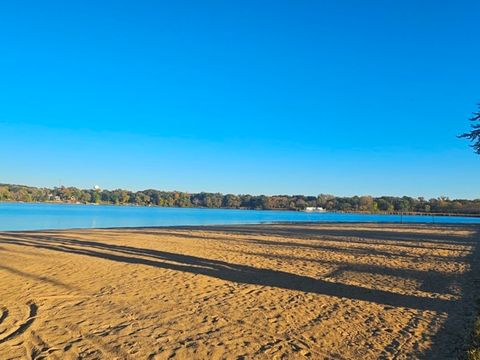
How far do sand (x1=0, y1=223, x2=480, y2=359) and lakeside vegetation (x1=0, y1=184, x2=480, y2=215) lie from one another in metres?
155

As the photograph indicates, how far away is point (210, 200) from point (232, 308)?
180177mm

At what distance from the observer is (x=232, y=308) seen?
23.8ft

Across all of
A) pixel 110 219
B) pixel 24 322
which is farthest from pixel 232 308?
pixel 110 219

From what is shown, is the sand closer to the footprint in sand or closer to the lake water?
the footprint in sand

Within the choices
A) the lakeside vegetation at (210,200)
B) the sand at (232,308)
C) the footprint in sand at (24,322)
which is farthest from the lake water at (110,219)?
the lakeside vegetation at (210,200)

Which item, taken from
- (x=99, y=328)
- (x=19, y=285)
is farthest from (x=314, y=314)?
(x=19, y=285)

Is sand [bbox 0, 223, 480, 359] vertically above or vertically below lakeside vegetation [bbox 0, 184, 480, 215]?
below

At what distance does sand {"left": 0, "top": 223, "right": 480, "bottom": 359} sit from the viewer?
5.25m

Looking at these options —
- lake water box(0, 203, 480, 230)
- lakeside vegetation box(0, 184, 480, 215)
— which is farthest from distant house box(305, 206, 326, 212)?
lake water box(0, 203, 480, 230)

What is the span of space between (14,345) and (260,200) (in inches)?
6974

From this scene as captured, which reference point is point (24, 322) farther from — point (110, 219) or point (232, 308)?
point (110, 219)

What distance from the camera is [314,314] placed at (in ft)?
22.7

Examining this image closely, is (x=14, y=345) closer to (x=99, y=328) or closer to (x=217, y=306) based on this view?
(x=99, y=328)

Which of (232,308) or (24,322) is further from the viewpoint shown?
(232,308)
